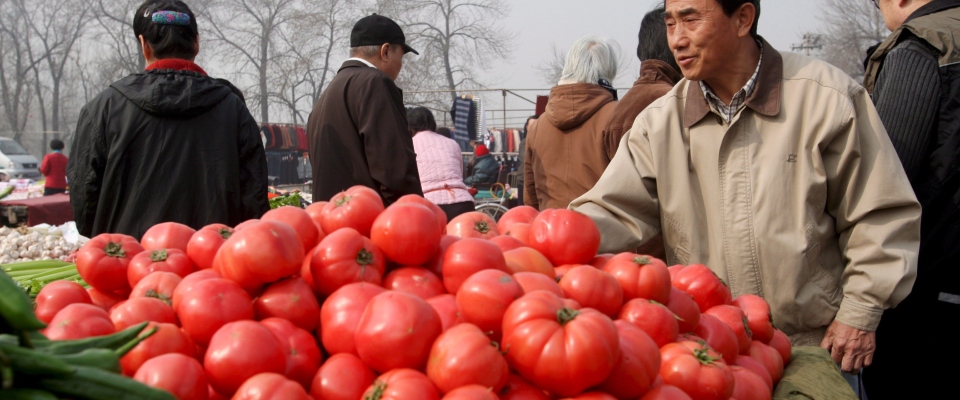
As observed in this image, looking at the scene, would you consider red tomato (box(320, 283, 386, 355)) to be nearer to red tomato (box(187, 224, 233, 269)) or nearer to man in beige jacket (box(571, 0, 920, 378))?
red tomato (box(187, 224, 233, 269))

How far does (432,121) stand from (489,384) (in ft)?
18.0

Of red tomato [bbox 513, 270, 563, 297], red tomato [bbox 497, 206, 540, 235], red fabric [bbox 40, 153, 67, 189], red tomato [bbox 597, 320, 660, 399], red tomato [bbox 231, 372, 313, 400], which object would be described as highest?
red tomato [bbox 497, 206, 540, 235]

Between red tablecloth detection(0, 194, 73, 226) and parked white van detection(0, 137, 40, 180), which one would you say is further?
parked white van detection(0, 137, 40, 180)

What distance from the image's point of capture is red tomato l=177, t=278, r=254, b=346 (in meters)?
1.58

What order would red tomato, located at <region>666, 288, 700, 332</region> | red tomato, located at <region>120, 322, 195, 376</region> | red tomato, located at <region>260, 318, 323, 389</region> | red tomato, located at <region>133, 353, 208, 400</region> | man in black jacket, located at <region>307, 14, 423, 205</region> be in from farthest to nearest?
man in black jacket, located at <region>307, 14, 423, 205</region>
red tomato, located at <region>666, 288, 700, 332</region>
red tomato, located at <region>260, 318, 323, 389</region>
red tomato, located at <region>120, 322, 195, 376</region>
red tomato, located at <region>133, 353, 208, 400</region>

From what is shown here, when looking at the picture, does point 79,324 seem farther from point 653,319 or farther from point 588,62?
point 588,62

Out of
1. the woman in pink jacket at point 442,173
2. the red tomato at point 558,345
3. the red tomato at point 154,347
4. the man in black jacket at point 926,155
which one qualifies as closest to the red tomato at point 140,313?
the red tomato at point 154,347

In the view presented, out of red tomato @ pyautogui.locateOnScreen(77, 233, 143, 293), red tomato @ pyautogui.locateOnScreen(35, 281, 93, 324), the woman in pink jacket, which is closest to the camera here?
red tomato @ pyautogui.locateOnScreen(35, 281, 93, 324)

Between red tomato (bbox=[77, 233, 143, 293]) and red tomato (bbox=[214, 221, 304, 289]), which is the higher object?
red tomato (bbox=[214, 221, 304, 289])

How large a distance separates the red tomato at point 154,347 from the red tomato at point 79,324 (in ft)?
0.32

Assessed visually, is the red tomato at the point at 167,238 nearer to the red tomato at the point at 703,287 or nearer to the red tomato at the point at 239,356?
the red tomato at the point at 239,356

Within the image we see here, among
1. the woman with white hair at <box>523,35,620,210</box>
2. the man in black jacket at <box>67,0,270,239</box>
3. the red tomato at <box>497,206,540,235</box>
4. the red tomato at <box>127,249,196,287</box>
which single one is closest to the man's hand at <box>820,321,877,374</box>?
the red tomato at <box>497,206,540,235</box>

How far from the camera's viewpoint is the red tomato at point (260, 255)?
165cm

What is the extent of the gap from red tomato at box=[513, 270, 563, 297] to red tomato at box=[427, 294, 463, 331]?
166mm
